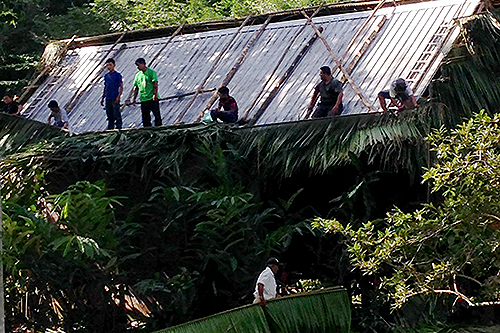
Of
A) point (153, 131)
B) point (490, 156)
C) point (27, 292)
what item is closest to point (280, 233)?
point (153, 131)

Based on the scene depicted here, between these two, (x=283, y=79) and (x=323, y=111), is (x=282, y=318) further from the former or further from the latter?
(x=283, y=79)

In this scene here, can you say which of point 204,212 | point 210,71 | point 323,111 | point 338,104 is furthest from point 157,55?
point 204,212

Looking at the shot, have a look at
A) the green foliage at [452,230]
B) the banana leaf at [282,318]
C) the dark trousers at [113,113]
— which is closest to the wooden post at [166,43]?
the dark trousers at [113,113]

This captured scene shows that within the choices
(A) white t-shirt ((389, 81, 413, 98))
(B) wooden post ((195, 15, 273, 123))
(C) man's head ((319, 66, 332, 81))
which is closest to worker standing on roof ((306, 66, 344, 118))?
(C) man's head ((319, 66, 332, 81))

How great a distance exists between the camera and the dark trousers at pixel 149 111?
1744 centimetres

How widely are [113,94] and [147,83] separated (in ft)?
2.73

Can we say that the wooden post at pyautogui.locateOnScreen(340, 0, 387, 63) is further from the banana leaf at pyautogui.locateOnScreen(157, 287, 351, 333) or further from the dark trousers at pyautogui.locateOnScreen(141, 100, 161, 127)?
the banana leaf at pyautogui.locateOnScreen(157, 287, 351, 333)

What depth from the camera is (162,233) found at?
1502 cm

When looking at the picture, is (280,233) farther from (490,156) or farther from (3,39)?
(3,39)

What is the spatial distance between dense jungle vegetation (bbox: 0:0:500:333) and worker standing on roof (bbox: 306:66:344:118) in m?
0.95

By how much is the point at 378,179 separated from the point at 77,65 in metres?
8.82

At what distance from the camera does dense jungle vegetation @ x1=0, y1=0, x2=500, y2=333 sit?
14188 millimetres

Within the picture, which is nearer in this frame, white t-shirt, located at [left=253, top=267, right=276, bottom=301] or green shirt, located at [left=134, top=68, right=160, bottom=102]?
white t-shirt, located at [left=253, top=267, right=276, bottom=301]

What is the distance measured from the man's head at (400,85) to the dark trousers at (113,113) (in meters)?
5.43
